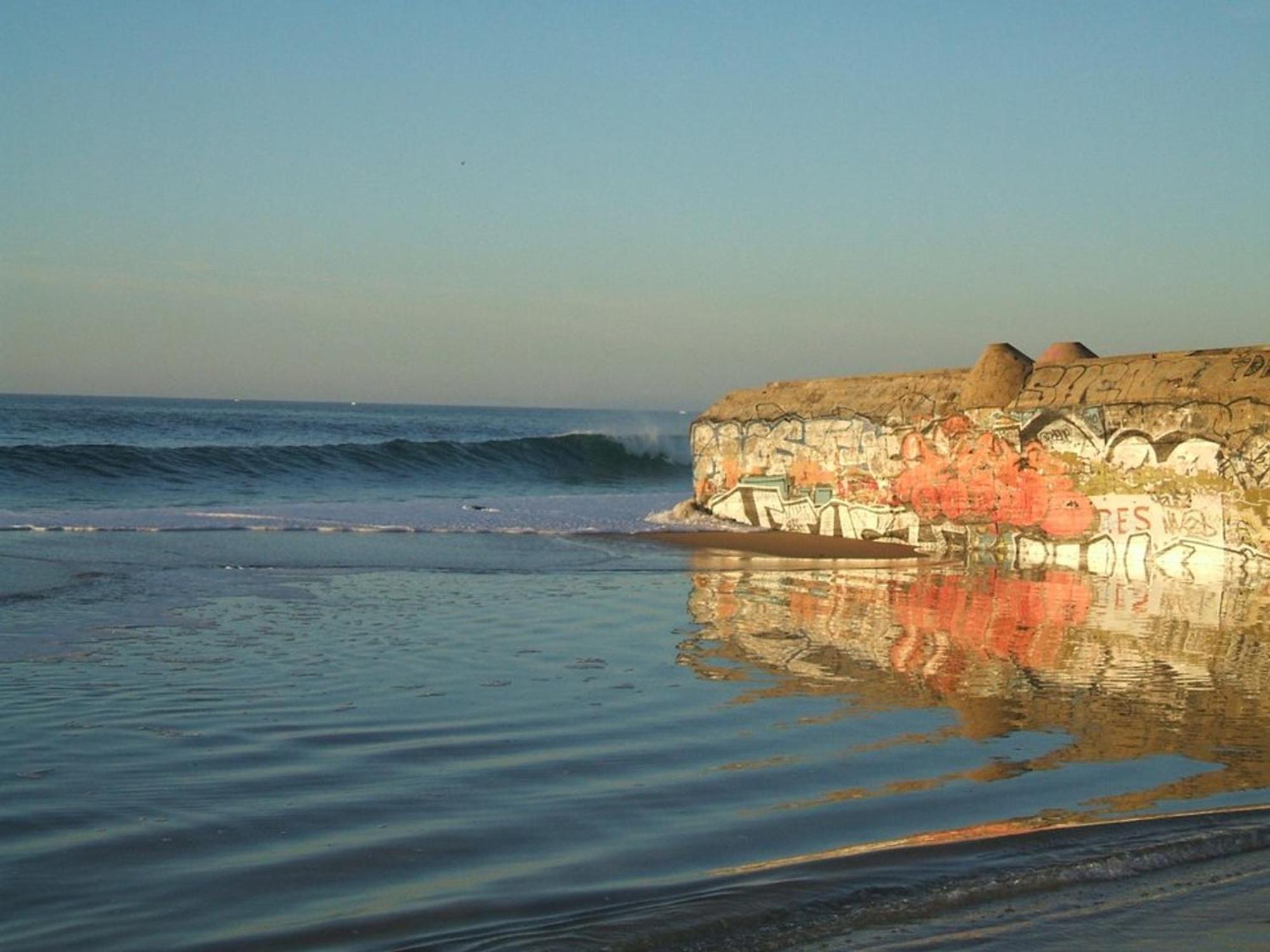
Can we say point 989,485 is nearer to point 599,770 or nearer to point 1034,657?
point 1034,657

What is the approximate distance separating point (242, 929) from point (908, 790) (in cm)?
259

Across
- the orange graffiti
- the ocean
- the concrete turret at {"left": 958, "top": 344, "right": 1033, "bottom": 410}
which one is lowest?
the ocean

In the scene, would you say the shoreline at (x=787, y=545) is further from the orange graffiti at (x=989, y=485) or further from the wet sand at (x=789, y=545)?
the orange graffiti at (x=989, y=485)

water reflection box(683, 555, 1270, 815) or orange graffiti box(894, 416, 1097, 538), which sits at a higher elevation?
orange graffiti box(894, 416, 1097, 538)

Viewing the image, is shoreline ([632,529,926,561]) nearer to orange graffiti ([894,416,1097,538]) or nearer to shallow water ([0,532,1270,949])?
orange graffiti ([894,416,1097,538])

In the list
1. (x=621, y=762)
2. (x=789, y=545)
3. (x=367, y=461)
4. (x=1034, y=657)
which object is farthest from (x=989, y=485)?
(x=367, y=461)

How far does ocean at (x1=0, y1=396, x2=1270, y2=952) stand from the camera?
3.89m

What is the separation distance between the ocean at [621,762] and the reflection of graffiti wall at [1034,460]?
1.21 m

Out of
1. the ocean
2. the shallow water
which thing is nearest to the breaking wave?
the ocean

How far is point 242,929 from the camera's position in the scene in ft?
12.1

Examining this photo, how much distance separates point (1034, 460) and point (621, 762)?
10823 millimetres

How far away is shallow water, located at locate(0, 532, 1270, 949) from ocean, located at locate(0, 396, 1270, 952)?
20mm

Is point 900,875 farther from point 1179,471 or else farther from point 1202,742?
point 1179,471

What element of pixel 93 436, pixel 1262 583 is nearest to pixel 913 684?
pixel 1262 583
